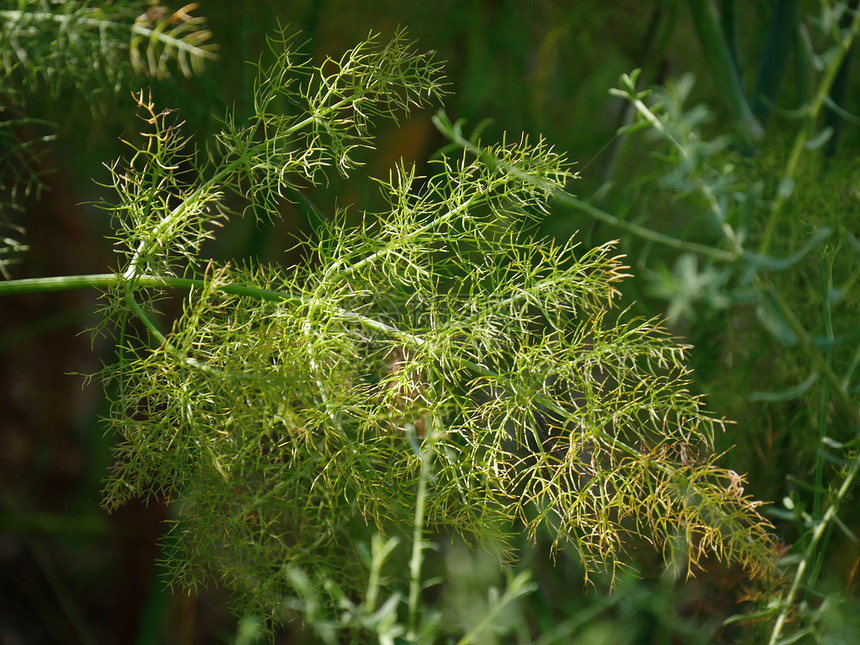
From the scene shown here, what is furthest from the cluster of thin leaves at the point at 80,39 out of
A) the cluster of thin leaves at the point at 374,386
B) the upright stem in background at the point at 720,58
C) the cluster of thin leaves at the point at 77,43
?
the upright stem in background at the point at 720,58

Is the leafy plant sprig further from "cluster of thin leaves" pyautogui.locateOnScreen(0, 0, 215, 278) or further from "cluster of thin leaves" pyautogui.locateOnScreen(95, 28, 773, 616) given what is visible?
"cluster of thin leaves" pyautogui.locateOnScreen(0, 0, 215, 278)

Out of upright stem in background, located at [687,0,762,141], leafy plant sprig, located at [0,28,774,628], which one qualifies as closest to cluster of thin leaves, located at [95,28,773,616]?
leafy plant sprig, located at [0,28,774,628]

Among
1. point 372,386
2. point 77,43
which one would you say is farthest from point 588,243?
point 77,43

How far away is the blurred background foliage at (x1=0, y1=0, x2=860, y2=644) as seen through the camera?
48 cm

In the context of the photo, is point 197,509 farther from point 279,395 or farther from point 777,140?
point 777,140

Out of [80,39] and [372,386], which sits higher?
[80,39]

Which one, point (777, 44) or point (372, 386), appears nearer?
point (372, 386)

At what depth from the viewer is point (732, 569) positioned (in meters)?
0.69

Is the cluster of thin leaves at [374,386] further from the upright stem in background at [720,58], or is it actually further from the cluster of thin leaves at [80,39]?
the upright stem in background at [720,58]

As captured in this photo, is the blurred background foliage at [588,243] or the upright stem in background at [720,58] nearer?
the blurred background foliage at [588,243]

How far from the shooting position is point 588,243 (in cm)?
55

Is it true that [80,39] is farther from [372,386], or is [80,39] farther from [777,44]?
[777,44]

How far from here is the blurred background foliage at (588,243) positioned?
19.0 inches

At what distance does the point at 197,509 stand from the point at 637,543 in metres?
0.46
